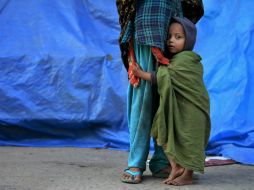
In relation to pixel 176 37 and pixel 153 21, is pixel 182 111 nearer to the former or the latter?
pixel 176 37

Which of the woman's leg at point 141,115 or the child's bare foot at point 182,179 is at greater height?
the woman's leg at point 141,115

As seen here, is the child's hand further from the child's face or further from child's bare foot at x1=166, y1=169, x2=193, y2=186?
child's bare foot at x1=166, y1=169, x2=193, y2=186

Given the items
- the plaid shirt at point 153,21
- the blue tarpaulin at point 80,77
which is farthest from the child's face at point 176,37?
the blue tarpaulin at point 80,77

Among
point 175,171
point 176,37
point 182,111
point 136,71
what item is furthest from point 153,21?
point 175,171

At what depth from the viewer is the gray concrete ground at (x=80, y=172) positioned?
11.7ft

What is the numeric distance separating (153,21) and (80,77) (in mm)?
1793

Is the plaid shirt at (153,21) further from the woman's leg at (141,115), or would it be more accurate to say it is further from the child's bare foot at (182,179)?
the child's bare foot at (182,179)

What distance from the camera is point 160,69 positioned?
3.48 metres

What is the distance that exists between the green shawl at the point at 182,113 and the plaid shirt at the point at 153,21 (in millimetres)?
165

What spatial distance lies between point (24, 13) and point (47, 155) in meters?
1.37

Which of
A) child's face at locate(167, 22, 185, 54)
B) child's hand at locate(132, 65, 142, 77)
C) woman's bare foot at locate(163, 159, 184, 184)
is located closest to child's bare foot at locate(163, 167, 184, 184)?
woman's bare foot at locate(163, 159, 184, 184)

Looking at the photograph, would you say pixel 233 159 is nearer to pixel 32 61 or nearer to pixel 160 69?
pixel 160 69

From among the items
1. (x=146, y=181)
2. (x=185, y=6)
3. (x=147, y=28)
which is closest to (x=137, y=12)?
(x=147, y=28)

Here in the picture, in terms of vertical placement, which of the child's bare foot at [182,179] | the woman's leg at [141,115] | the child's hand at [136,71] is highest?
the child's hand at [136,71]
